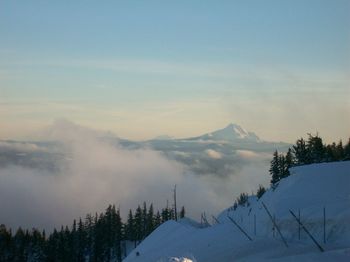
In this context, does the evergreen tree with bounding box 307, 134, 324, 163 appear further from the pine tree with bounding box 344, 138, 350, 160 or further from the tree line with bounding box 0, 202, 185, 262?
the tree line with bounding box 0, 202, 185, 262

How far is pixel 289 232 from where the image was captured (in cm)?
3597

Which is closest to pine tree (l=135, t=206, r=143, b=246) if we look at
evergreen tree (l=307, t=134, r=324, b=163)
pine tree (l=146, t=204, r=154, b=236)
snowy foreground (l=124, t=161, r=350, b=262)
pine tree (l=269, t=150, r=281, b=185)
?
pine tree (l=146, t=204, r=154, b=236)

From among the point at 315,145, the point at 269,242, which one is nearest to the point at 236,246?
the point at 269,242

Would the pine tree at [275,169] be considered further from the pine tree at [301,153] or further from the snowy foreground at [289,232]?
the snowy foreground at [289,232]

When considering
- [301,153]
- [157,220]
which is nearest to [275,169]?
[301,153]

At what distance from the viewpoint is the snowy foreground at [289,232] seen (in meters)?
30.4

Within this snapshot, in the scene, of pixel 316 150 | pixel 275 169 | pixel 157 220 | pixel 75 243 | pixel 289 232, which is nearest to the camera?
pixel 289 232

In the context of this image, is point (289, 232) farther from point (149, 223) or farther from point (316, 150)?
point (149, 223)

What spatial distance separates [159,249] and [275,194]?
41.2 feet

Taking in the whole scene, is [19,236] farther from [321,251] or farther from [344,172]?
[321,251]

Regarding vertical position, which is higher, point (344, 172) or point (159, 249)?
point (344, 172)

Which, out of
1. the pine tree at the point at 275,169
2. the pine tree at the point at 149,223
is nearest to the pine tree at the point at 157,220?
the pine tree at the point at 149,223

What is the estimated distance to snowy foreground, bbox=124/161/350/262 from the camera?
99.9 feet

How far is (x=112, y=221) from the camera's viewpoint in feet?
354
